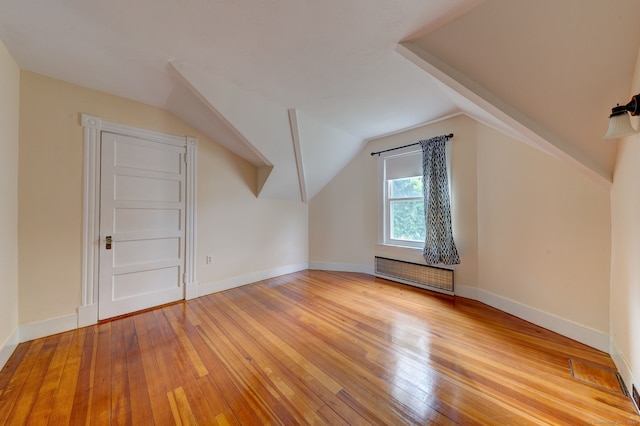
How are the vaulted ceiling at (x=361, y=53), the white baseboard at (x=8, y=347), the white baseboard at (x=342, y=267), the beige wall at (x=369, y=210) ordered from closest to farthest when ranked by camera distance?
the vaulted ceiling at (x=361, y=53) < the white baseboard at (x=8, y=347) < the beige wall at (x=369, y=210) < the white baseboard at (x=342, y=267)

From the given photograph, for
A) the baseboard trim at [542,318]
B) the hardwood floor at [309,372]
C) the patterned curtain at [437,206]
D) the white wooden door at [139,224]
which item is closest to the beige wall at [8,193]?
the hardwood floor at [309,372]

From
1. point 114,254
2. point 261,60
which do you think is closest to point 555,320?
point 261,60

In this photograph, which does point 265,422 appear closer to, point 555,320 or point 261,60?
point 261,60

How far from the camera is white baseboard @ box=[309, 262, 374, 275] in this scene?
4156mm

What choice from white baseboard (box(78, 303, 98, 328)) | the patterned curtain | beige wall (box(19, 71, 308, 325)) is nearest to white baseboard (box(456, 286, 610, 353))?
the patterned curtain

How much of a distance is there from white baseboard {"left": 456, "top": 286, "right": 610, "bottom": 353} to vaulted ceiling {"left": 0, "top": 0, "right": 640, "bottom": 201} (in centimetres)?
135

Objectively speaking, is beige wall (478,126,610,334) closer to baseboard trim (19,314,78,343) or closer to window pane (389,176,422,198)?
window pane (389,176,422,198)

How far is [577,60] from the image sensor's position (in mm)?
1310

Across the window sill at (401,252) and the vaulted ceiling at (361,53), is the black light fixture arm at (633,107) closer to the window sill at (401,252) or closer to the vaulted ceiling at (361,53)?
the vaulted ceiling at (361,53)

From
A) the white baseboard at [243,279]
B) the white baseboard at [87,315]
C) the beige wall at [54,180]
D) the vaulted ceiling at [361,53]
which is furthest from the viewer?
the white baseboard at [243,279]

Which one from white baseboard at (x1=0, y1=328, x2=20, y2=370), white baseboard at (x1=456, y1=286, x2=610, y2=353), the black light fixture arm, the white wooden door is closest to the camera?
the black light fixture arm

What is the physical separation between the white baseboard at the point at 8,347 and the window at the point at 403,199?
13.8 feet

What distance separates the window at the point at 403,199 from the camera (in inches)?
140

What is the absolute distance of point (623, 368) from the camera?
158cm
